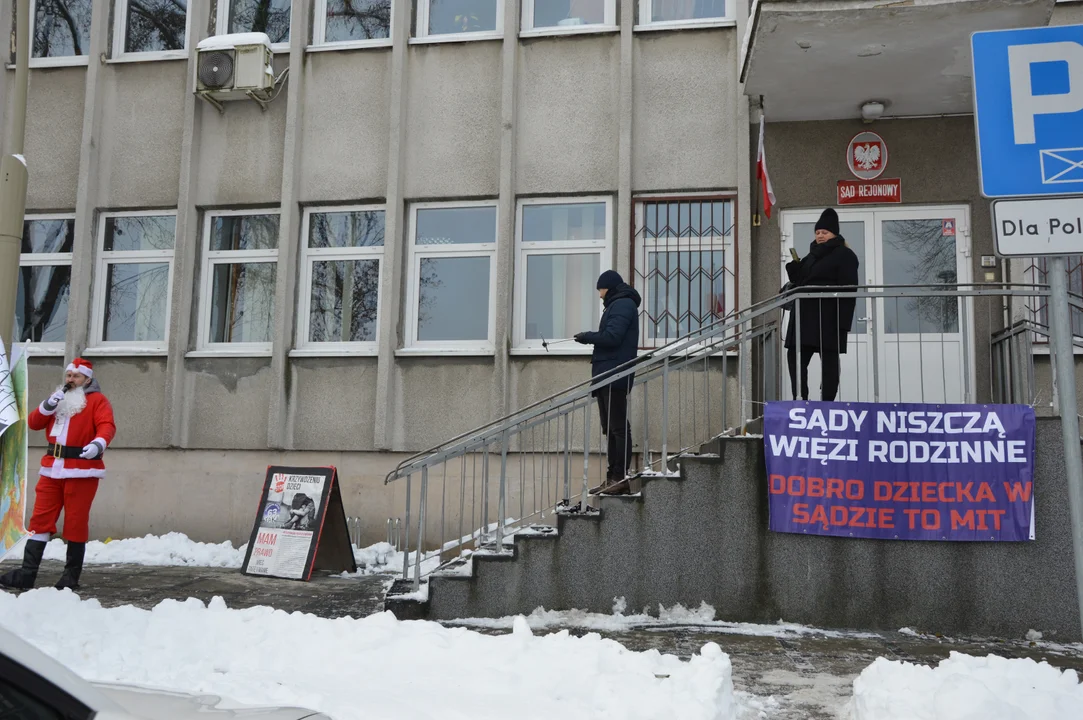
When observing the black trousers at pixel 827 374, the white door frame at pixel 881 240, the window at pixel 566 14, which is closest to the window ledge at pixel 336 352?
the window at pixel 566 14

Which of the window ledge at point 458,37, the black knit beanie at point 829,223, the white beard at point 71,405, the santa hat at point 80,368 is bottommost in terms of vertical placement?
the white beard at point 71,405

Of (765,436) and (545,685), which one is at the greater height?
(765,436)

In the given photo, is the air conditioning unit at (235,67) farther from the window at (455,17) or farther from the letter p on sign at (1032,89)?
the letter p on sign at (1032,89)

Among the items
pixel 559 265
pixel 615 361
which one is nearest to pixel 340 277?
pixel 559 265

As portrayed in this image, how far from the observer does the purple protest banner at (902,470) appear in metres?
6.94

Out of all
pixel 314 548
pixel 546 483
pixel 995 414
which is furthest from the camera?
pixel 546 483

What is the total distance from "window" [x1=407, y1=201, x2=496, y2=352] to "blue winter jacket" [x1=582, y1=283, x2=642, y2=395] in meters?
2.34

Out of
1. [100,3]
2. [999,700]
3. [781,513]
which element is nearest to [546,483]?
[781,513]

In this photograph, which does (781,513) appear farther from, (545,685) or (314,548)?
(314,548)

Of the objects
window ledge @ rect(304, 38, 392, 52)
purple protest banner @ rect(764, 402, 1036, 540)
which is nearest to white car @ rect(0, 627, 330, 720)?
purple protest banner @ rect(764, 402, 1036, 540)

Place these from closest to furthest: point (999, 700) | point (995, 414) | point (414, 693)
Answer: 1. point (999, 700)
2. point (414, 693)
3. point (995, 414)

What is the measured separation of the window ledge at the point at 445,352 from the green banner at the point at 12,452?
3.89 metres

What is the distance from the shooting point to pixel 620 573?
723 centimetres

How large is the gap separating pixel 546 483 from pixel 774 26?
186 inches
